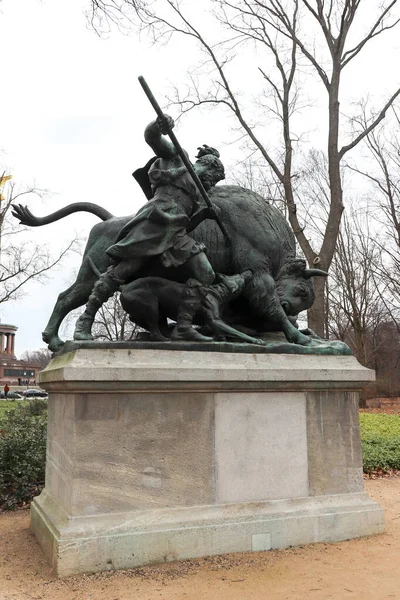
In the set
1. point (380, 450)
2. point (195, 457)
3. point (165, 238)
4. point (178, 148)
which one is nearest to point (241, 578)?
point (195, 457)

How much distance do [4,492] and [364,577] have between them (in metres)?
4.92

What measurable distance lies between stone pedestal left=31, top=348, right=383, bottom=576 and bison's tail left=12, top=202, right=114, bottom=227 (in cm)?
191

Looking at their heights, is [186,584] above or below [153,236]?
below

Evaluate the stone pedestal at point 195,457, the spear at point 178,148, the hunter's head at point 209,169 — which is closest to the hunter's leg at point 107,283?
the stone pedestal at point 195,457

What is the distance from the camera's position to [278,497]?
4914mm

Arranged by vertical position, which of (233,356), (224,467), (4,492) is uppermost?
(233,356)

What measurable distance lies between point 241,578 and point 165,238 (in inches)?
113

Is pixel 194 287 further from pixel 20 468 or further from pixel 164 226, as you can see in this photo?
pixel 20 468

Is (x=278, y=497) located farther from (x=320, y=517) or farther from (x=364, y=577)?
(x=364, y=577)

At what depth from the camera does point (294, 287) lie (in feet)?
19.9

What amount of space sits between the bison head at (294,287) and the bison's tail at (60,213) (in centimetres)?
212

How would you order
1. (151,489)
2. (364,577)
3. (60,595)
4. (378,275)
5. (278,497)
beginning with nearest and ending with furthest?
(60,595) < (364,577) < (151,489) < (278,497) < (378,275)

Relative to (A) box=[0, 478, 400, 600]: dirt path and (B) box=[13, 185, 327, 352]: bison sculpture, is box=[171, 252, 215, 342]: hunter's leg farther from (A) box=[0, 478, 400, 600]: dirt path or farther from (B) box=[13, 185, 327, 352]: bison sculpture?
(A) box=[0, 478, 400, 600]: dirt path

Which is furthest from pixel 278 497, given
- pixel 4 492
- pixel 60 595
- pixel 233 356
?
pixel 4 492
